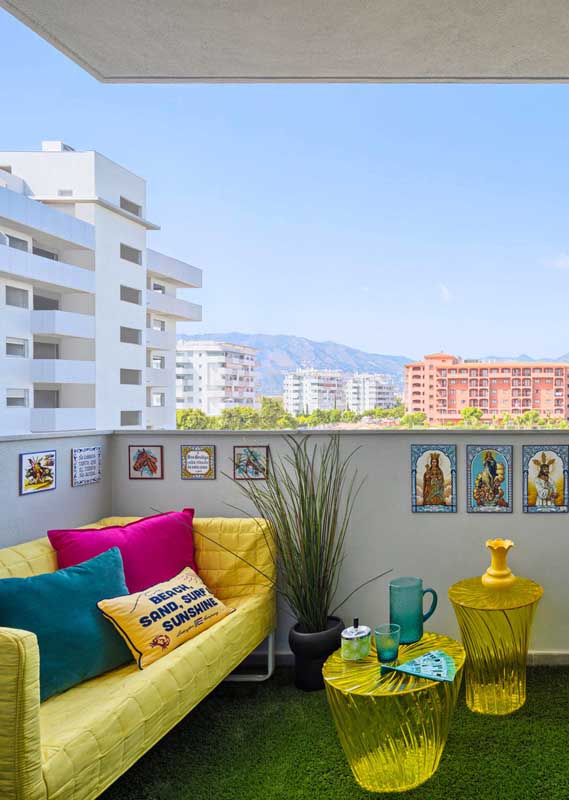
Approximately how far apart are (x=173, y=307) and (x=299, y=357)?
838mm

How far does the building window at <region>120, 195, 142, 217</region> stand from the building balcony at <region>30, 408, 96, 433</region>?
1.35m

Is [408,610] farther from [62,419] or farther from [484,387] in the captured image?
[62,419]

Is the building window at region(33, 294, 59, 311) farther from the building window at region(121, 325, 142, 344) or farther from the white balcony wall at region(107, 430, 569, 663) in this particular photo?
the white balcony wall at region(107, 430, 569, 663)

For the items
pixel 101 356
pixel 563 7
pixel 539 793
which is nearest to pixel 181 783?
pixel 539 793

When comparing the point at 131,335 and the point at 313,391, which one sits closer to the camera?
the point at 313,391

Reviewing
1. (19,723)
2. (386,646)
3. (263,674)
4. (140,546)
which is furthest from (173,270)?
(19,723)

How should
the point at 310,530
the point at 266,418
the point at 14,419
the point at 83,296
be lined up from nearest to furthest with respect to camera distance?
the point at 310,530 → the point at 14,419 → the point at 266,418 → the point at 83,296

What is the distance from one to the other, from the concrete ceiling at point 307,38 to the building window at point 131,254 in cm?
94

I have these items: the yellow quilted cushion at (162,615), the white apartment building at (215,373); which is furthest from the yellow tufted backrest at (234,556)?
the white apartment building at (215,373)

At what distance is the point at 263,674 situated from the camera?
2.51m

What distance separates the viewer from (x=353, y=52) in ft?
7.93

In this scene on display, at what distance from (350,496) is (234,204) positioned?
218cm

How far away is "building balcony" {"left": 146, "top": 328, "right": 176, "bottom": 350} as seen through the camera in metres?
3.27

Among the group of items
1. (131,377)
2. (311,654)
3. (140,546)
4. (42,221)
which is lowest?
(311,654)
